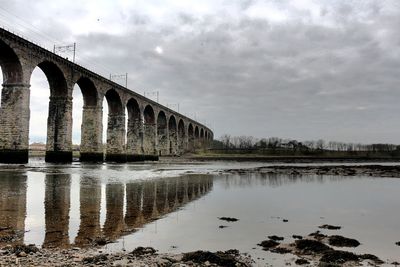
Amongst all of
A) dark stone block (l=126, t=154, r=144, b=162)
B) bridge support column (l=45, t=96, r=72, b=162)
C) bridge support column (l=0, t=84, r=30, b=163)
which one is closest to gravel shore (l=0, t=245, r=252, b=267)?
bridge support column (l=0, t=84, r=30, b=163)

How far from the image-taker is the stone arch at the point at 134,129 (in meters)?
67.4

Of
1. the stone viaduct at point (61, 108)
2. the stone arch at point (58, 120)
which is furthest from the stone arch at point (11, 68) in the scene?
the stone arch at point (58, 120)

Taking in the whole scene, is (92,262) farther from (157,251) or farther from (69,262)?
(157,251)

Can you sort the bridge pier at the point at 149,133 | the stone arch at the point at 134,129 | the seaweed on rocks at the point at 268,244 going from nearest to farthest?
the seaweed on rocks at the point at 268,244, the stone arch at the point at 134,129, the bridge pier at the point at 149,133

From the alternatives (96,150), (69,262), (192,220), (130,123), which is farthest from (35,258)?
(130,123)

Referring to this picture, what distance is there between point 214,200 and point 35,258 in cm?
859

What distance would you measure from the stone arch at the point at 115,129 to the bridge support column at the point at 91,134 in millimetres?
6781

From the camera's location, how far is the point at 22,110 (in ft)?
116

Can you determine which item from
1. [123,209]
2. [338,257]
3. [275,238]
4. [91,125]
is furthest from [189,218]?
[91,125]

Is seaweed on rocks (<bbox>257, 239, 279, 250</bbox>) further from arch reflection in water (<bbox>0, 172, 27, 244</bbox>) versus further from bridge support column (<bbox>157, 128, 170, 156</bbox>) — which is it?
bridge support column (<bbox>157, 128, 170, 156</bbox>)

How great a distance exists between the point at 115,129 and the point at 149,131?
18.2 m

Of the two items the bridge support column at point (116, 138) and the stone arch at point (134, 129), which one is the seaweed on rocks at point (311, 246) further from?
the stone arch at point (134, 129)

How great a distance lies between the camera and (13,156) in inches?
1359

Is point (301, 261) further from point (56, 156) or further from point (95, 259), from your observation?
point (56, 156)
